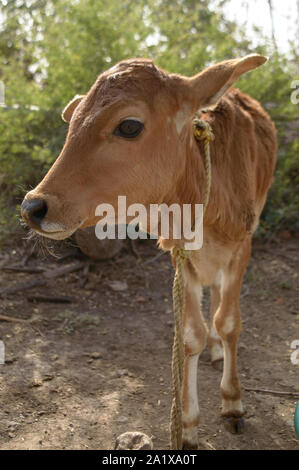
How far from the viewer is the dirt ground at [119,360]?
10.4 ft

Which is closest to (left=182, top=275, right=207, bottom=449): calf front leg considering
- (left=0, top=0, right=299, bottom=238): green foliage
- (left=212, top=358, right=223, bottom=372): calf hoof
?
(left=212, top=358, right=223, bottom=372): calf hoof

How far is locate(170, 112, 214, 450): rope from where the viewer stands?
2.38 metres

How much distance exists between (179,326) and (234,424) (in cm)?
131

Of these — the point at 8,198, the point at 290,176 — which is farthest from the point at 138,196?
the point at 290,176

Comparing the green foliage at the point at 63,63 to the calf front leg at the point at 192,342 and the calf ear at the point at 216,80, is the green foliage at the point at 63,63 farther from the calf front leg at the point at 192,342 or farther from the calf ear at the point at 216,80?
the calf ear at the point at 216,80

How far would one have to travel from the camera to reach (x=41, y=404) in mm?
3346

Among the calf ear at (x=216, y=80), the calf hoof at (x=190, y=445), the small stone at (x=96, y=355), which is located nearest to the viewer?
the calf ear at (x=216, y=80)

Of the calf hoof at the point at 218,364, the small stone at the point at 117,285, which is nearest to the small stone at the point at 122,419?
the calf hoof at the point at 218,364

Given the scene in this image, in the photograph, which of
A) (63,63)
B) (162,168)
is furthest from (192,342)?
(63,63)

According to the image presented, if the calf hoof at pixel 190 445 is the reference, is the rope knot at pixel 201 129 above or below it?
above

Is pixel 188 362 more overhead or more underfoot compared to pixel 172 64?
more underfoot
